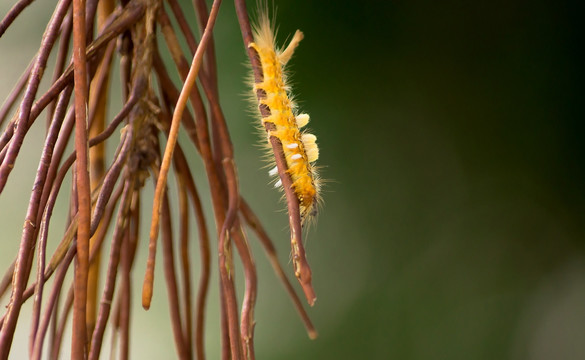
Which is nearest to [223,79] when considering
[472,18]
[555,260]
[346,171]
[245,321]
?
[346,171]

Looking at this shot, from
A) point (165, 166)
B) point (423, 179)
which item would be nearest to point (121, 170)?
point (165, 166)

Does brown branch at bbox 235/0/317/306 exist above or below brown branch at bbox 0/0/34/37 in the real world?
below

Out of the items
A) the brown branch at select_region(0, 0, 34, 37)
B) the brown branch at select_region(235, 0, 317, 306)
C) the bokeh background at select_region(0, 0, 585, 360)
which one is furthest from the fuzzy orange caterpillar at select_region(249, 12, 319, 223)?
Answer: the bokeh background at select_region(0, 0, 585, 360)

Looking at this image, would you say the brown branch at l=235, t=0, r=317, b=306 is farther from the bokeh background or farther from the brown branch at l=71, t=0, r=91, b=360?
the bokeh background

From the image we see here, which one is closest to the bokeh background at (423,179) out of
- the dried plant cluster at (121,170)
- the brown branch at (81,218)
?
the dried plant cluster at (121,170)

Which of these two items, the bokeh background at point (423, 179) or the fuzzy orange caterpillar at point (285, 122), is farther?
the bokeh background at point (423, 179)

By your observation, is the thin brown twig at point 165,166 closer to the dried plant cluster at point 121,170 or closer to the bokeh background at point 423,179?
the dried plant cluster at point 121,170

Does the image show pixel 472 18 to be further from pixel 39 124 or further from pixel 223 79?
pixel 39 124
